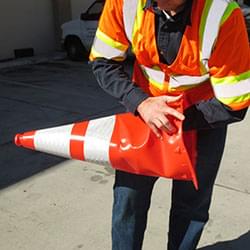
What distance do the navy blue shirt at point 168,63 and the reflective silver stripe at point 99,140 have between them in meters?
0.13

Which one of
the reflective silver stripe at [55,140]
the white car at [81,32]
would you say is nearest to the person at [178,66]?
the reflective silver stripe at [55,140]

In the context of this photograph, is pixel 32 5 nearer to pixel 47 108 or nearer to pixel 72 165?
pixel 47 108

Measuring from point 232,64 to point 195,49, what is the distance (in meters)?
0.14

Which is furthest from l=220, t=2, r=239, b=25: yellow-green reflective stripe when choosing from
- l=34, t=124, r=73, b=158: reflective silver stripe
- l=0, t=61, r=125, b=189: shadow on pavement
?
l=0, t=61, r=125, b=189: shadow on pavement

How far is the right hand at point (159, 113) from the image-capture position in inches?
68.8

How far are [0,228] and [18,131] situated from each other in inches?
84.5

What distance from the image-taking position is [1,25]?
34.1 ft

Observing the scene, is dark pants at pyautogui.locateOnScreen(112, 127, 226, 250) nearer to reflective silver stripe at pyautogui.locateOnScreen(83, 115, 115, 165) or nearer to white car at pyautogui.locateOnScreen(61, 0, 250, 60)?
reflective silver stripe at pyautogui.locateOnScreen(83, 115, 115, 165)

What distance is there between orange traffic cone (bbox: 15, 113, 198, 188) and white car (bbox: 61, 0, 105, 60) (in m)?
8.36

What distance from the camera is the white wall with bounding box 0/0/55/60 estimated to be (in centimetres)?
1048

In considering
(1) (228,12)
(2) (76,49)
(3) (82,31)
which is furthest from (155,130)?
(2) (76,49)

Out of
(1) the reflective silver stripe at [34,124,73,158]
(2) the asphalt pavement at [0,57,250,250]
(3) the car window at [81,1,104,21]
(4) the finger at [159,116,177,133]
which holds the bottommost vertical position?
(3) the car window at [81,1,104,21]

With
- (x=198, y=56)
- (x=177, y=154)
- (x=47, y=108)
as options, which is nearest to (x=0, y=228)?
(x=177, y=154)

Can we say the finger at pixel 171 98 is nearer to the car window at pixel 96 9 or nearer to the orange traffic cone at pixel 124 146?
the orange traffic cone at pixel 124 146
